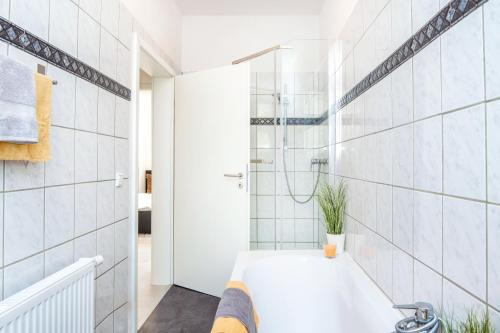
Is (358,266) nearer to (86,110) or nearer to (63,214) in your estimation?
(63,214)

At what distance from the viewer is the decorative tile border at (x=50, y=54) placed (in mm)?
965

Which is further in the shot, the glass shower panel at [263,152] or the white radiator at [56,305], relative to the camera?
the glass shower panel at [263,152]

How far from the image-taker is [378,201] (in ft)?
4.47

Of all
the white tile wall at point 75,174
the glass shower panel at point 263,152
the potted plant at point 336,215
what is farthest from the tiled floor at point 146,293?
the potted plant at point 336,215

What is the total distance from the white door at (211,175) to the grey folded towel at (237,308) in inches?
43.5

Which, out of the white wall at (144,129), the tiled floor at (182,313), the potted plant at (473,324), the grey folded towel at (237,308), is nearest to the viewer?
the potted plant at (473,324)

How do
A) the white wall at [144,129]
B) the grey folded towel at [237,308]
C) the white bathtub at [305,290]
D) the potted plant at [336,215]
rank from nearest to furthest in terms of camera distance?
the grey folded towel at [237,308] → the white bathtub at [305,290] → the potted plant at [336,215] → the white wall at [144,129]

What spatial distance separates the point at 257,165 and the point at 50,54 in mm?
1544

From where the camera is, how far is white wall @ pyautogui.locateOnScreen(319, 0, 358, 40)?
1.96 meters

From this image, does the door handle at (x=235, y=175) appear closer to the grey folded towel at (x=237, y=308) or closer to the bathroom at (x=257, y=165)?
the bathroom at (x=257, y=165)

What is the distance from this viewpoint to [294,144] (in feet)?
7.39

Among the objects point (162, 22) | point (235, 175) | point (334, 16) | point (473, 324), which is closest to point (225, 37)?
point (162, 22)

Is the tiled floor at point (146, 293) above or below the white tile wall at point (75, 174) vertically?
below

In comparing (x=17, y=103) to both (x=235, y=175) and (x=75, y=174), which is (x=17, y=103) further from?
(x=235, y=175)
